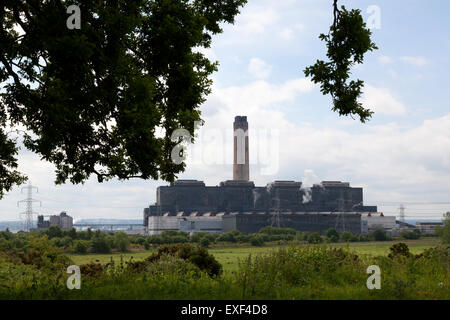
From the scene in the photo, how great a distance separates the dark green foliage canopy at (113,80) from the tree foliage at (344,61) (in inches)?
151

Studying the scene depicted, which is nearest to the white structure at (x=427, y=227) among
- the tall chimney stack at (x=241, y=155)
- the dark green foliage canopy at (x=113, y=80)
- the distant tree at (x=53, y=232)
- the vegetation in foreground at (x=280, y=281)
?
the tall chimney stack at (x=241, y=155)

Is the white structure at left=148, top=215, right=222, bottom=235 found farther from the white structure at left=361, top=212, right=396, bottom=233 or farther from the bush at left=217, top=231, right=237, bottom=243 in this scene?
the white structure at left=361, top=212, right=396, bottom=233

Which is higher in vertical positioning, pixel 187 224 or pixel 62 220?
pixel 187 224

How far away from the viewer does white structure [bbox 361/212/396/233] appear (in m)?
162

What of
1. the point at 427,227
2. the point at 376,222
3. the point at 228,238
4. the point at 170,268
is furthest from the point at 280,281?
the point at 376,222

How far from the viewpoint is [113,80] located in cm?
1192

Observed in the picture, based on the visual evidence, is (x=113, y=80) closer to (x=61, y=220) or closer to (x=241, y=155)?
(x=241, y=155)

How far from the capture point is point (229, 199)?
7023 inches

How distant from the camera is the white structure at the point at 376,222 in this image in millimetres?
162337

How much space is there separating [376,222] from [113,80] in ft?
546

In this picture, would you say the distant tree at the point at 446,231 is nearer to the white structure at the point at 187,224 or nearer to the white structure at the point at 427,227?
the white structure at the point at 427,227

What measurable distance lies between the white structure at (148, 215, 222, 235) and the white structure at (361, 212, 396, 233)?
176ft
